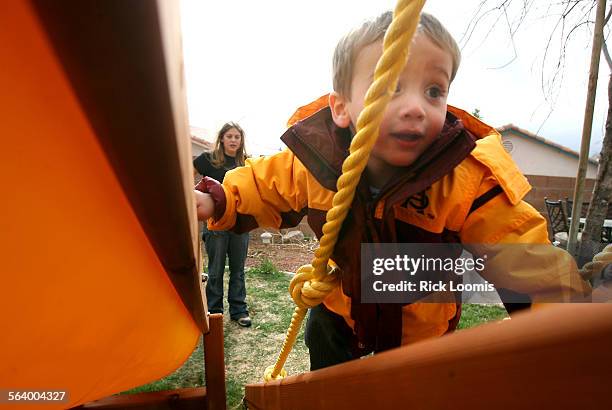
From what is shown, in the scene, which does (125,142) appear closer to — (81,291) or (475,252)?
(81,291)

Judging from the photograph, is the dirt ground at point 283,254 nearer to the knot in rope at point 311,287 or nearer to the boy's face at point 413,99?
the knot in rope at point 311,287

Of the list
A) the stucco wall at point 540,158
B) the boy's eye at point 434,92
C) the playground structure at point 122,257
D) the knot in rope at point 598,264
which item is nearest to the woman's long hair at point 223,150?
the playground structure at point 122,257

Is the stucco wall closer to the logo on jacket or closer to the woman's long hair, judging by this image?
the woman's long hair

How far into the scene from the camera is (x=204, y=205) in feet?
2.68

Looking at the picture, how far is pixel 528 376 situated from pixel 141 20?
24cm

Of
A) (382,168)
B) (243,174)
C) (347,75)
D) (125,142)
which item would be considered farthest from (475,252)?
(125,142)

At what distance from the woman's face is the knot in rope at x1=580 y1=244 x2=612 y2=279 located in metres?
1.95

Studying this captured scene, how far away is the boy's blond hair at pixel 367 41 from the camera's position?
0.63m

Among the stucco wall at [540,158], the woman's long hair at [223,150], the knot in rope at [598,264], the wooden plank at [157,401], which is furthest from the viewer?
the stucco wall at [540,158]

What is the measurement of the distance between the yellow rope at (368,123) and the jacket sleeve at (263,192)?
8.2 inches

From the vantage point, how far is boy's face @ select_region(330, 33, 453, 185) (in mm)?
616

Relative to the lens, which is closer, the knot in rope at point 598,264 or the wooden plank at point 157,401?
the knot in rope at point 598,264

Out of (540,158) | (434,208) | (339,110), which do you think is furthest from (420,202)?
(540,158)

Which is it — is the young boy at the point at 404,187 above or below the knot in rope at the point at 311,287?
above
